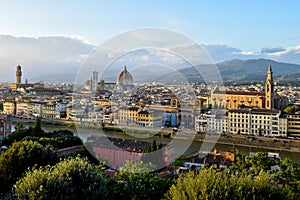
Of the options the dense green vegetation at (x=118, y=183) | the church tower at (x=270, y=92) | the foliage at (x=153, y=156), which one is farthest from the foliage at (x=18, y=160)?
the church tower at (x=270, y=92)

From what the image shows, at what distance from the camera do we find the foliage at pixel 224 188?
2.52m

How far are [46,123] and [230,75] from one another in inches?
1187

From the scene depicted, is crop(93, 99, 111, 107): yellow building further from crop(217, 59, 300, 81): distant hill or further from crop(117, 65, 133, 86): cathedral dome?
crop(217, 59, 300, 81): distant hill

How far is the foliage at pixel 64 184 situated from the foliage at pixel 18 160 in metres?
1.18

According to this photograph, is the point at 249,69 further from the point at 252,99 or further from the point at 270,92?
the point at 270,92

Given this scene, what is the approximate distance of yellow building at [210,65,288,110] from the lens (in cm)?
1376

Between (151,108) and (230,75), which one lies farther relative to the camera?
(230,75)

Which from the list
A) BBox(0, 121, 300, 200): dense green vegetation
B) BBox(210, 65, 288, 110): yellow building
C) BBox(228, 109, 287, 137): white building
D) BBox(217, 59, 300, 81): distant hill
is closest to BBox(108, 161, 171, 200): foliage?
BBox(0, 121, 300, 200): dense green vegetation

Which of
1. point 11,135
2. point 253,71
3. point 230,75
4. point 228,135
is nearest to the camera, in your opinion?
point 11,135

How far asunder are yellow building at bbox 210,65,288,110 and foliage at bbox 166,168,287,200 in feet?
37.9

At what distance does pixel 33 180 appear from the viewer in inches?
102

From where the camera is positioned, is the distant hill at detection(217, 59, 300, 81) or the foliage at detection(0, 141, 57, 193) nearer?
the foliage at detection(0, 141, 57, 193)

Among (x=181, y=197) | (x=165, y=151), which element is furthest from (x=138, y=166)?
(x=181, y=197)

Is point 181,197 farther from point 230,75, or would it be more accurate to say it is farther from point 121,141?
point 230,75
